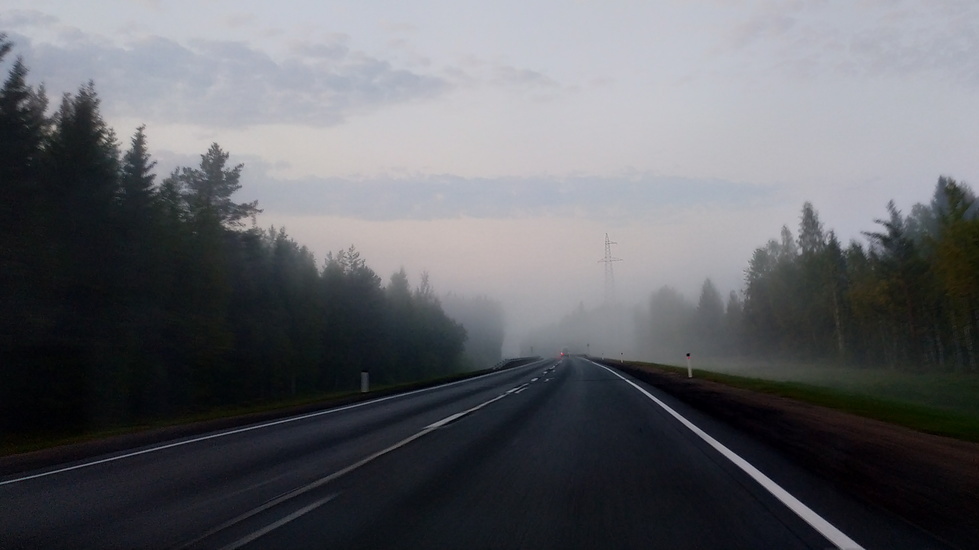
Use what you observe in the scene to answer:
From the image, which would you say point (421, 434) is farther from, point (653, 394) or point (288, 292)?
point (288, 292)

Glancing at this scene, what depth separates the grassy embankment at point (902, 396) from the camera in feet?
50.4

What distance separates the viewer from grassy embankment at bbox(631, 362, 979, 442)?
15359 mm

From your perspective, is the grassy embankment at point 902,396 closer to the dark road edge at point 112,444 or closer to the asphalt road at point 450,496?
the asphalt road at point 450,496

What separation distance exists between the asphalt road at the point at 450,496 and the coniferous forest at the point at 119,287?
1736cm

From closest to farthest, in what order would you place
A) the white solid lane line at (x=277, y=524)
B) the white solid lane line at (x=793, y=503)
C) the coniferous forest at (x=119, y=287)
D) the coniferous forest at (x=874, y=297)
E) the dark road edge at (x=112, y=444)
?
the white solid lane line at (x=793, y=503) → the white solid lane line at (x=277, y=524) → the dark road edge at (x=112, y=444) → the coniferous forest at (x=119, y=287) → the coniferous forest at (x=874, y=297)

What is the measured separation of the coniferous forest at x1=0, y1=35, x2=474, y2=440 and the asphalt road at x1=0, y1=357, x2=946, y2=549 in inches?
683

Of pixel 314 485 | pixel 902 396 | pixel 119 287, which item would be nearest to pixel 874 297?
→ pixel 902 396

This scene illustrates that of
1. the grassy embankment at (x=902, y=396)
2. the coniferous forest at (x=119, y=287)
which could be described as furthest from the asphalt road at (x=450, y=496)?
the coniferous forest at (x=119, y=287)

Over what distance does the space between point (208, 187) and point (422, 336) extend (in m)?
59.6

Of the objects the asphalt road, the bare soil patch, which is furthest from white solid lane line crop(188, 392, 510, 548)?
the bare soil patch

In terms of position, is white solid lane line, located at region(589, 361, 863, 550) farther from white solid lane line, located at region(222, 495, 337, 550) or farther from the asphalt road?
white solid lane line, located at region(222, 495, 337, 550)

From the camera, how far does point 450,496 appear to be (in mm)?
8336

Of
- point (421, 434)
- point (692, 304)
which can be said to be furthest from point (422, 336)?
point (421, 434)

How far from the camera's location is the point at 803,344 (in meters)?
86.2
